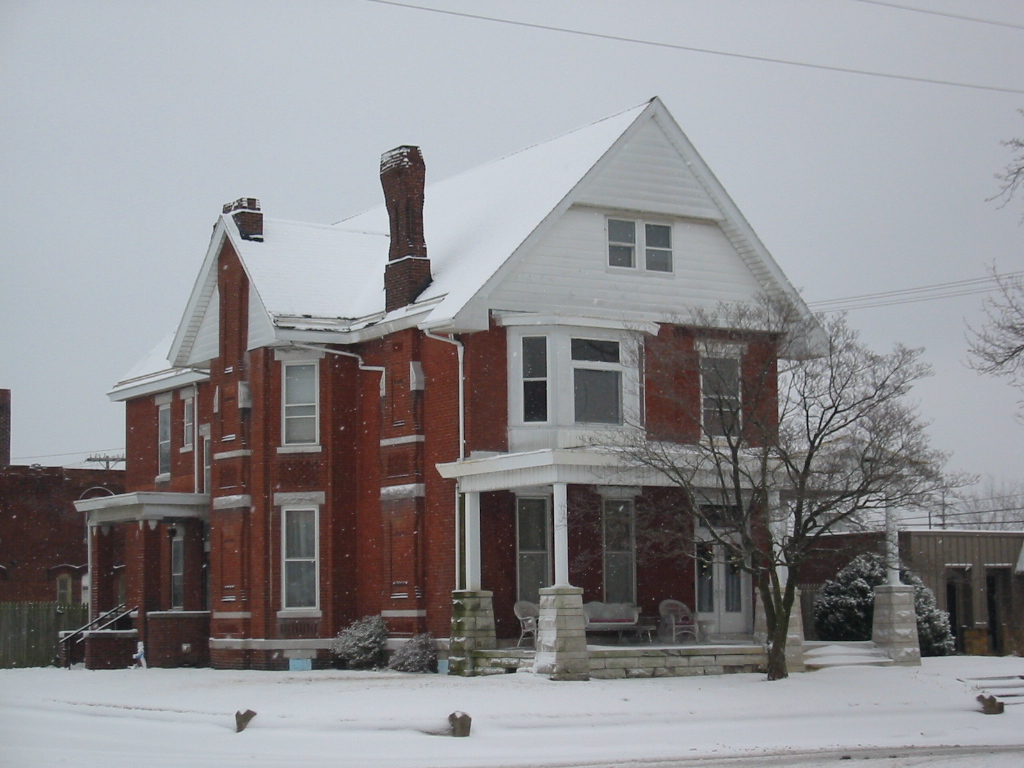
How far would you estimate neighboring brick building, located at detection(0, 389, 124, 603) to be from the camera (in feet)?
164

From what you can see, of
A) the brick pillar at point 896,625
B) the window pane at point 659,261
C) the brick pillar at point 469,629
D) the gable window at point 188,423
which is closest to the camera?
the brick pillar at point 469,629

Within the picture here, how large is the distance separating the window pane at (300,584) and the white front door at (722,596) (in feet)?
26.4

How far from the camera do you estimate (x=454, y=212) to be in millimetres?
34094

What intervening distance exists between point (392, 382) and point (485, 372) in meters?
3.00

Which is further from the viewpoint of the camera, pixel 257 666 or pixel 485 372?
pixel 257 666

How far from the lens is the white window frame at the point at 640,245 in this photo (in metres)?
29.7

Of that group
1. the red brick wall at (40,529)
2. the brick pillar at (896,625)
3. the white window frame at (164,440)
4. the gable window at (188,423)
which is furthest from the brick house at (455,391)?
the red brick wall at (40,529)

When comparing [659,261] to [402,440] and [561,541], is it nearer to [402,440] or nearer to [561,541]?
[402,440]

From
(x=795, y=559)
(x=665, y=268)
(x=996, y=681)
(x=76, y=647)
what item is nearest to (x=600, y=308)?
(x=665, y=268)

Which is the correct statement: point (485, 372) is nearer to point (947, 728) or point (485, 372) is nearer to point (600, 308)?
point (600, 308)

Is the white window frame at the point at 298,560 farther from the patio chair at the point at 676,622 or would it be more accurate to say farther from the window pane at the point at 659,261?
the window pane at the point at 659,261

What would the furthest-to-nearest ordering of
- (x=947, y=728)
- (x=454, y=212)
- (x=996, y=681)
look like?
1. (x=454, y=212)
2. (x=996, y=681)
3. (x=947, y=728)

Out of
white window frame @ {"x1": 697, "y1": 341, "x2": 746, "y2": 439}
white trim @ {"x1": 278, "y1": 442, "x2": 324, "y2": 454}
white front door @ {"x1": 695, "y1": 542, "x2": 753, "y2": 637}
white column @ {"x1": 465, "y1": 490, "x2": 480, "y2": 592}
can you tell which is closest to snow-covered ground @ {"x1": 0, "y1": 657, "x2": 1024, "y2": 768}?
white column @ {"x1": 465, "y1": 490, "x2": 480, "y2": 592}

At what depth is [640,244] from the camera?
98.6ft
